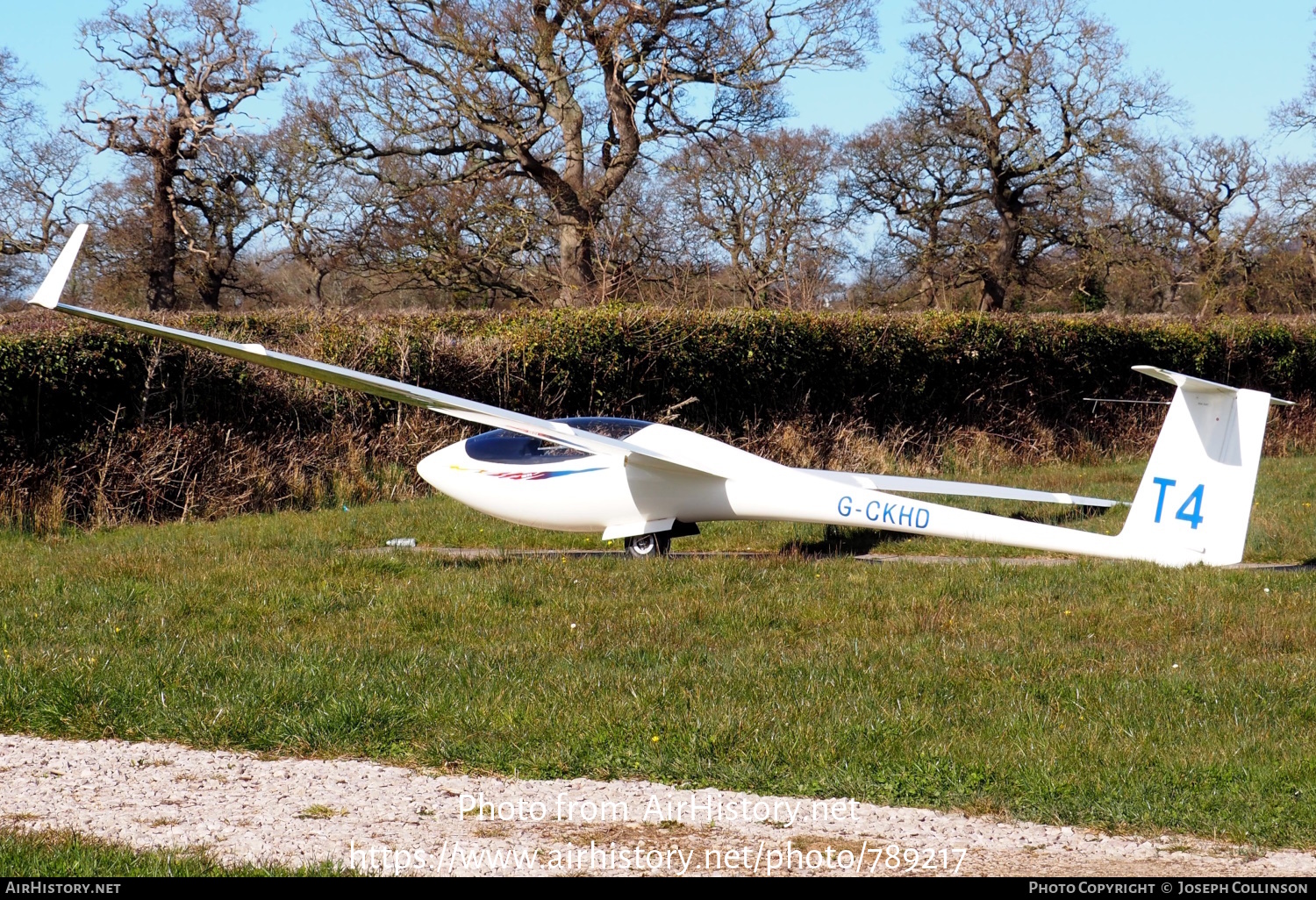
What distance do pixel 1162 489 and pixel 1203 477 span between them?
1.16 feet

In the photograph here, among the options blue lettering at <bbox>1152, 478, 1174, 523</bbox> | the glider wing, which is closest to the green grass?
the glider wing

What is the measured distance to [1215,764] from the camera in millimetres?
5523

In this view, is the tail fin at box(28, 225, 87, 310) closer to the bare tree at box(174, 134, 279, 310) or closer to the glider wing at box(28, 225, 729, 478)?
the glider wing at box(28, 225, 729, 478)

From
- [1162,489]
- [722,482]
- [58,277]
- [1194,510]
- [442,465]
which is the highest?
[58,277]

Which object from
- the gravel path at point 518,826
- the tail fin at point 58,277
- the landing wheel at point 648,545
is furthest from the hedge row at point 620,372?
the gravel path at point 518,826

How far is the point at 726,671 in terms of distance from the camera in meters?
7.27

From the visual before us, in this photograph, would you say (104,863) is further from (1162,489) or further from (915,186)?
(915,186)

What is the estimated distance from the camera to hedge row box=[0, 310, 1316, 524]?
14.0 metres

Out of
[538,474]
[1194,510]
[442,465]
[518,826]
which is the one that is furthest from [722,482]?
[518,826]

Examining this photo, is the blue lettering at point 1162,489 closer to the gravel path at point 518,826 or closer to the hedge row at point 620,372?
the gravel path at point 518,826

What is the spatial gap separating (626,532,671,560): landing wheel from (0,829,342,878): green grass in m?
7.20

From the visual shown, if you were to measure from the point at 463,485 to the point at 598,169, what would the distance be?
20584 mm

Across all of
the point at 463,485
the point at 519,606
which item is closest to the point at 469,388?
the point at 463,485

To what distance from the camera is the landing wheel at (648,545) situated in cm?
1158
